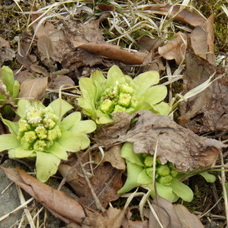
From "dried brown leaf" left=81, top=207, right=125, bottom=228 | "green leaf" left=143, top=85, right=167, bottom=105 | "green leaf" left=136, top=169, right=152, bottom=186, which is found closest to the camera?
"dried brown leaf" left=81, top=207, right=125, bottom=228

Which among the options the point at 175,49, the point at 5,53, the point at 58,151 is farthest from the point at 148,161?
the point at 5,53

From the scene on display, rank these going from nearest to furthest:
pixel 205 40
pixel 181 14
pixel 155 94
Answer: pixel 155 94 → pixel 205 40 → pixel 181 14

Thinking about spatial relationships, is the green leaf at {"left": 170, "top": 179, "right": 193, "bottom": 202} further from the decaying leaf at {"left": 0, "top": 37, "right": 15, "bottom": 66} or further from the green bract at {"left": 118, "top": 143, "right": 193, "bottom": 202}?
the decaying leaf at {"left": 0, "top": 37, "right": 15, "bottom": 66}

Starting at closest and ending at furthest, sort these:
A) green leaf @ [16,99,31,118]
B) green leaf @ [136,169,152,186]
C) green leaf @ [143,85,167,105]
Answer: green leaf @ [136,169,152,186] → green leaf @ [16,99,31,118] → green leaf @ [143,85,167,105]

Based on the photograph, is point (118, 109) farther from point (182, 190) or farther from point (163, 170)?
point (182, 190)

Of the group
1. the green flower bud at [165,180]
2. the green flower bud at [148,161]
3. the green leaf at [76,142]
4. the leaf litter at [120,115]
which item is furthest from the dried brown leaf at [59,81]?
Answer: the green flower bud at [165,180]

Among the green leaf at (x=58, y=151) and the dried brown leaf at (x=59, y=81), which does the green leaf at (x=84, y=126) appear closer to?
the green leaf at (x=58, y=151)

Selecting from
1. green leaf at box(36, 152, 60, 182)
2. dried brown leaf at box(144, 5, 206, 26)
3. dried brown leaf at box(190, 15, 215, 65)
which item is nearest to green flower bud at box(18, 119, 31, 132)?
green leaf at box(36, 152, 60, 182)

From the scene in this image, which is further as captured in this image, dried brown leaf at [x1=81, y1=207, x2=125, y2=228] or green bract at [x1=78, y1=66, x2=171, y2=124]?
green bract at [x1=78, y1=66, x2=171, y2=124]
